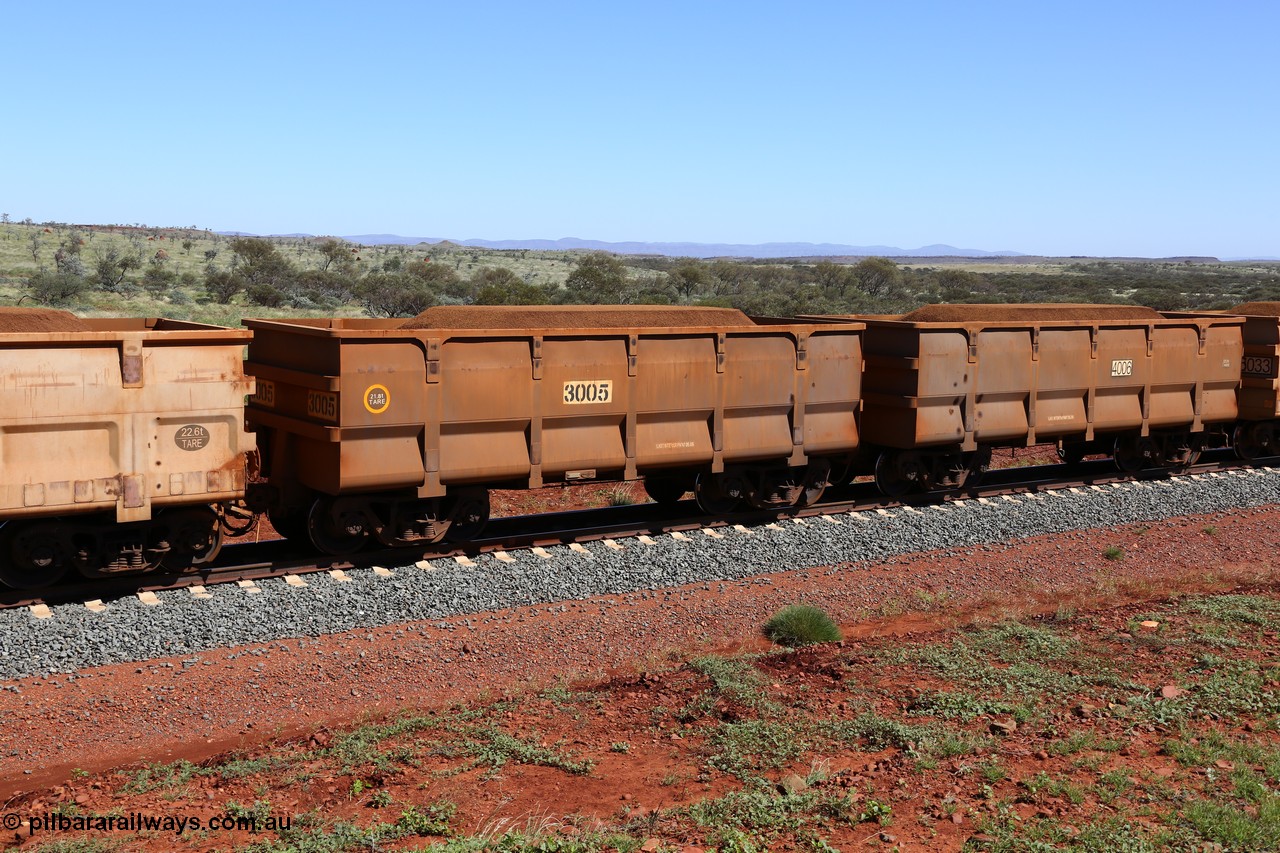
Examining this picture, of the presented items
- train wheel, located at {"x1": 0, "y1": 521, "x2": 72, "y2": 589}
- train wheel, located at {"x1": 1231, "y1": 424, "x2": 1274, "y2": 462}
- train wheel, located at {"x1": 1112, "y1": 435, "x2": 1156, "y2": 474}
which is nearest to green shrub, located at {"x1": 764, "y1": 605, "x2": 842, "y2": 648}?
train wheel, located at {"x1": 0, "y1": 521, "x2": 72, "y2": 589}

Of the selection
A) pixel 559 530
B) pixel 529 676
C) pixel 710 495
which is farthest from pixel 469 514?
pixel 710 495

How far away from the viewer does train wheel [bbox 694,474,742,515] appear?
48.3ft

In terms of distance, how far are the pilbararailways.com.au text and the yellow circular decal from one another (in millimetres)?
5423

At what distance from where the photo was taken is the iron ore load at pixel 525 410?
38.6 ft

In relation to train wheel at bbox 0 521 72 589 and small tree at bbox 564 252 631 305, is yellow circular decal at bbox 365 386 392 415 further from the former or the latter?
small tree at bbox 564 252 631 305

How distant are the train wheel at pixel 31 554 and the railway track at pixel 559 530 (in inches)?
5.4

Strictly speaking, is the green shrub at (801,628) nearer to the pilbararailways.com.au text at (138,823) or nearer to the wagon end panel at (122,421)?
the wagon end panel at (122,421)

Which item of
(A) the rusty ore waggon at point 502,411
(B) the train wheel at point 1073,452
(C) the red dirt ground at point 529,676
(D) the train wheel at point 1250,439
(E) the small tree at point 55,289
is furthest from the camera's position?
(E) the small tree at point 55,289

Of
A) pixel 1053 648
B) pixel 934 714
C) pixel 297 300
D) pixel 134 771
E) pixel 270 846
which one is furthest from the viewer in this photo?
pixel 297 300

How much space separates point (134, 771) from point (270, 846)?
205cm

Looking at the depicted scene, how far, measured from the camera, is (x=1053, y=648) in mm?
10109

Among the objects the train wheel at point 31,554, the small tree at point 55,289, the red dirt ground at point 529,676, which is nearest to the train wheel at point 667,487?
the red dirt ground at point 529,676

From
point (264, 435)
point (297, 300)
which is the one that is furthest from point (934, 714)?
point (297, 300)

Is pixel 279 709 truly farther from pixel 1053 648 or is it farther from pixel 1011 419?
pixel 1011 419
